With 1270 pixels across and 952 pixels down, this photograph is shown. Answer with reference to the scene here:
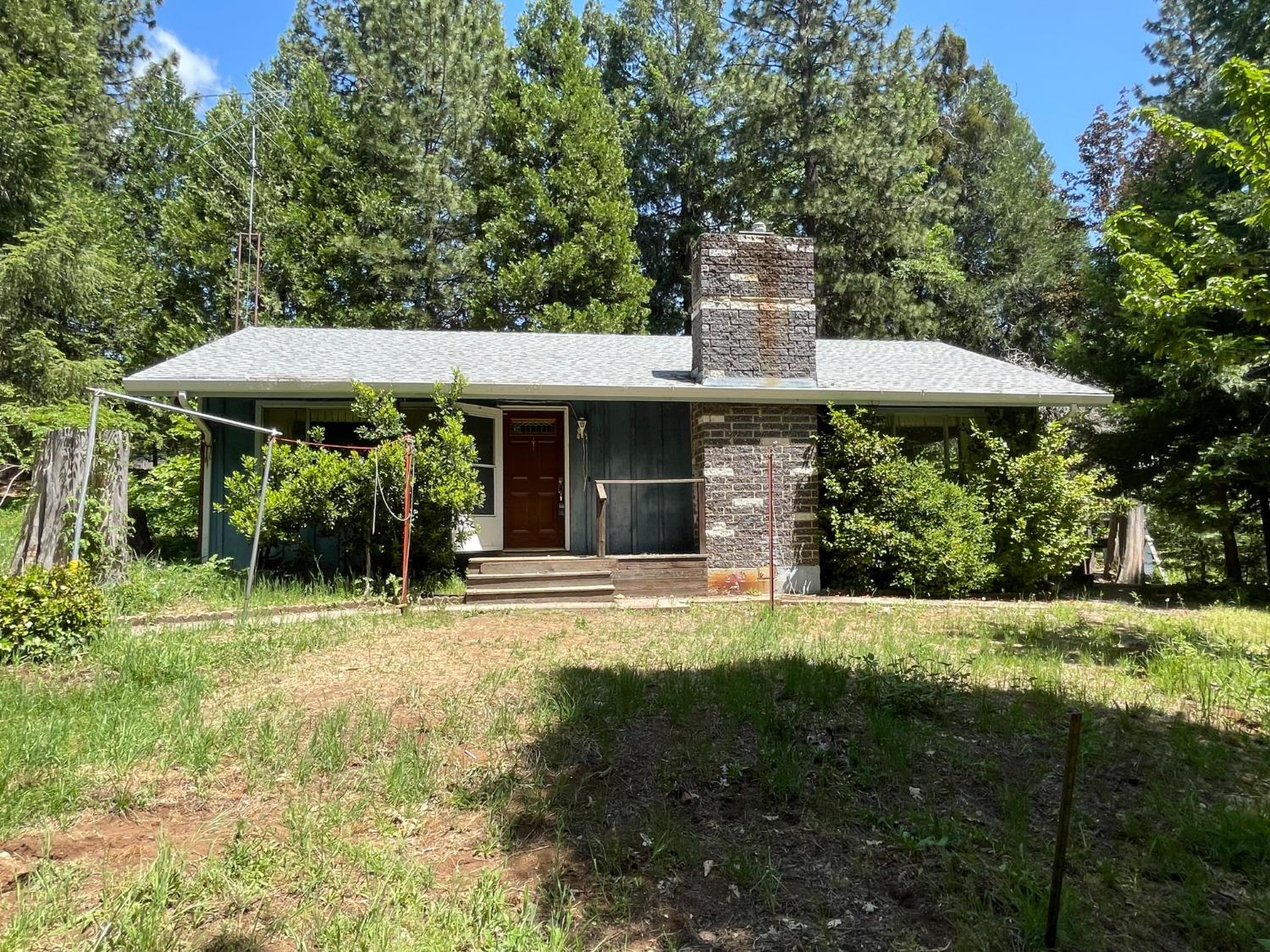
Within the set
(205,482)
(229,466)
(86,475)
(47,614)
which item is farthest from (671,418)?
(47,614)

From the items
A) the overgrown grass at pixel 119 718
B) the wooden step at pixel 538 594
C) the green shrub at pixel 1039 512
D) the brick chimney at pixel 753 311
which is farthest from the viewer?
the brick chimney at pixel 753 311

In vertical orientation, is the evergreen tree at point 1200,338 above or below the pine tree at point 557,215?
below

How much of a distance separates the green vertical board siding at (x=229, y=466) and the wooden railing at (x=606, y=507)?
4272 millimetres

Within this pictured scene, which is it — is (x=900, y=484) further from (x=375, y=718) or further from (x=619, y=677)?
(x=375, y=718)

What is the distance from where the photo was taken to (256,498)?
310 inches

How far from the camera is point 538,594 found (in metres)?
8.00

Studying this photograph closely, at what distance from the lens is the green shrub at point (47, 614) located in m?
4.83

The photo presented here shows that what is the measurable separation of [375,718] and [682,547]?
20.5ft

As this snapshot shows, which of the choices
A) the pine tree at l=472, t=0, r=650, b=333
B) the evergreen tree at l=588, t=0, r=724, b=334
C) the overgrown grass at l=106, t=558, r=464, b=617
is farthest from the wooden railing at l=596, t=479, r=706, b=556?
the evergreen tree at l=588, t=0, r=724, b=334

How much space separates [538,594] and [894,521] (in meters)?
4.49

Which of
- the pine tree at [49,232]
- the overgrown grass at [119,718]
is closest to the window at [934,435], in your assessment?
the overgrown grass at [119,718]

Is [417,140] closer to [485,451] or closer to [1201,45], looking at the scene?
[485,451]

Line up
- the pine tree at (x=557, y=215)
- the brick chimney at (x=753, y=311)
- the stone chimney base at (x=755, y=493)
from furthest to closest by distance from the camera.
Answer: the pine tree at (x=557, y=215)
the brick chimney at (x=753, y=311)
the stone chimney base at (x=755, y=493)

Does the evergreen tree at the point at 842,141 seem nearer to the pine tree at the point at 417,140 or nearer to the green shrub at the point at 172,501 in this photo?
the pine tree at the point at 417,140
